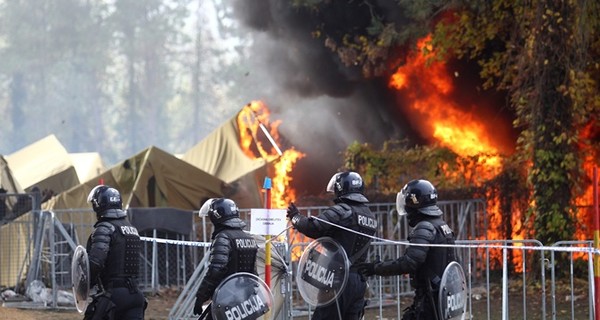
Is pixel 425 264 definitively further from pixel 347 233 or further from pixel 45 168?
pixel 45 168

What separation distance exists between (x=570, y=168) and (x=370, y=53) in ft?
17.2

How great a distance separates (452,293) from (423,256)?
1.31 feet

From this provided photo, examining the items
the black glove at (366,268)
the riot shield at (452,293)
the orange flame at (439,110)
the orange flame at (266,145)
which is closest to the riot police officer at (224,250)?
the black glove at (366,268)

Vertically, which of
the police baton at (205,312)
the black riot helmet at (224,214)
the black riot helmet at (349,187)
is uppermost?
the black riot helmet at (349,187)

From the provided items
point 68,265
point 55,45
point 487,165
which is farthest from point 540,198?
point 55,45

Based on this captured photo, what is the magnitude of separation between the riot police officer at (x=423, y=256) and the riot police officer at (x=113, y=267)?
2224 millimetres

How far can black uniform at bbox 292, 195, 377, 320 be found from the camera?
32.6 ft

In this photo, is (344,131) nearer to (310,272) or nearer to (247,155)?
(247,155)

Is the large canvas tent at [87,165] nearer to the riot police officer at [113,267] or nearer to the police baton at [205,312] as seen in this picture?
the riot police officer at [113,267]

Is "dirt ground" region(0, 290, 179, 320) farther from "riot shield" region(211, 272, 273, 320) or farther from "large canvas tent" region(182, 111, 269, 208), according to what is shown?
"riot shield" region(211, 272, 273, 320)

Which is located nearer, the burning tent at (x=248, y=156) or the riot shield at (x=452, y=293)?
the riot shield at (x=452, y=293)

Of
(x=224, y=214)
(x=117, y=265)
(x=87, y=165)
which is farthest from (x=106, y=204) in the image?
(x=87, y=165)

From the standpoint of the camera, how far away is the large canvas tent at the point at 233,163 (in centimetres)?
2338

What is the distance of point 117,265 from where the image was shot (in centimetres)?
987
